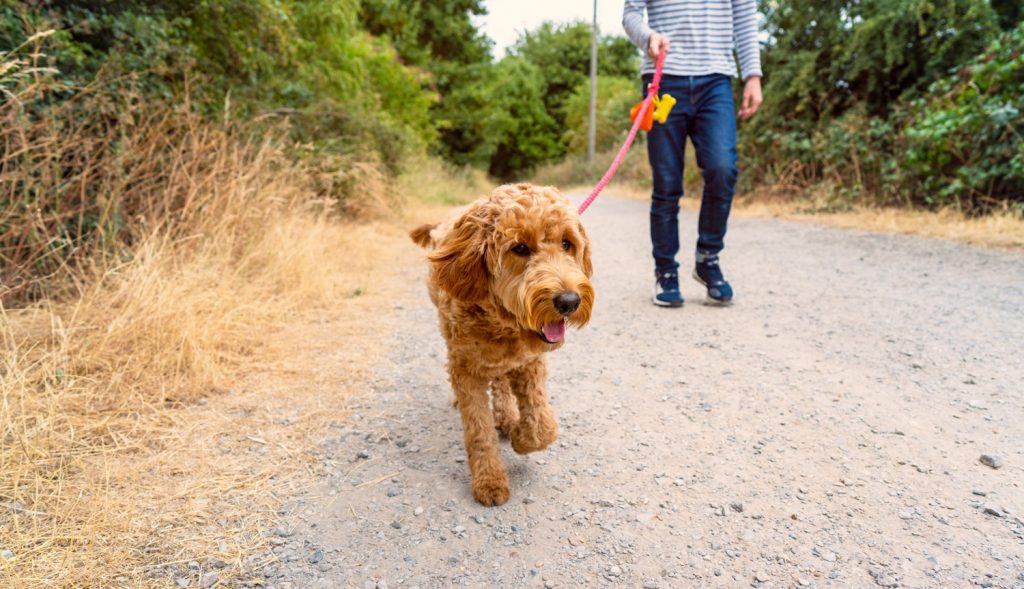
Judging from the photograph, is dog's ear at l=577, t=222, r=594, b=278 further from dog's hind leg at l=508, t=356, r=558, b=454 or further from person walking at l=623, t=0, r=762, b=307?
person walking at l=623, t=0, r=762, b=307

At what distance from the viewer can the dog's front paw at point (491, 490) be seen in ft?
8.05

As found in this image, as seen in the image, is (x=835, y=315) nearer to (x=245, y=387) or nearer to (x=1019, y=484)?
(x=1019, y=484)

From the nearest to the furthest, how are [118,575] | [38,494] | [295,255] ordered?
[118,575]
[38,494]
[295,255]

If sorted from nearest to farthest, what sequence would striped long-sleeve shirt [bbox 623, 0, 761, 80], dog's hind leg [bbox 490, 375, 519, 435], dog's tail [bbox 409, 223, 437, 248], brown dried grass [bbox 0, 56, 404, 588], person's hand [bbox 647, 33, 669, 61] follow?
brown dried grass [bbox 0, 56, 404, 588] → dog's hind leg [bbox 490, 375, 519, 435] → dog's tail [bbox 409, 223, 437, 248] → person's hand [bbox 647, 33, 669, 61] → striped long-sleeve shirt [bbox 623, 0, 761, 80]

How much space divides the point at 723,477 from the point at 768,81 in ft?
38.1

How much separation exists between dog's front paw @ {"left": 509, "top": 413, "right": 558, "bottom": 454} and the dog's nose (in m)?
0.59

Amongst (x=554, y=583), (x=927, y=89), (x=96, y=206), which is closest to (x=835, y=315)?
(x=554, y=583)

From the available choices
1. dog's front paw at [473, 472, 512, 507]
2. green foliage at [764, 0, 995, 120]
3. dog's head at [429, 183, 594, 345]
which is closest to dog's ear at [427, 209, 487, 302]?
dog's head at [429, 183, 594, 345]

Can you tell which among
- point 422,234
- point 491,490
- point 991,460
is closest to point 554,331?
point 491,490

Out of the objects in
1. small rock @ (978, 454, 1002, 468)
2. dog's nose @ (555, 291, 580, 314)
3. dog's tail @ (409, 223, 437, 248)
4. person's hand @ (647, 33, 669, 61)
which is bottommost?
small rock @ (978, 454, 1002, 468)

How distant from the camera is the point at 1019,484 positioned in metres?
2.26

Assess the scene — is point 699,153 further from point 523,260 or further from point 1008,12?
point 1008,12

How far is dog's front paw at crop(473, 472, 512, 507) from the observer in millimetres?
2453

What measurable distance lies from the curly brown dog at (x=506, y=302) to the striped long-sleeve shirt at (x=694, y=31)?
258 centimetres
